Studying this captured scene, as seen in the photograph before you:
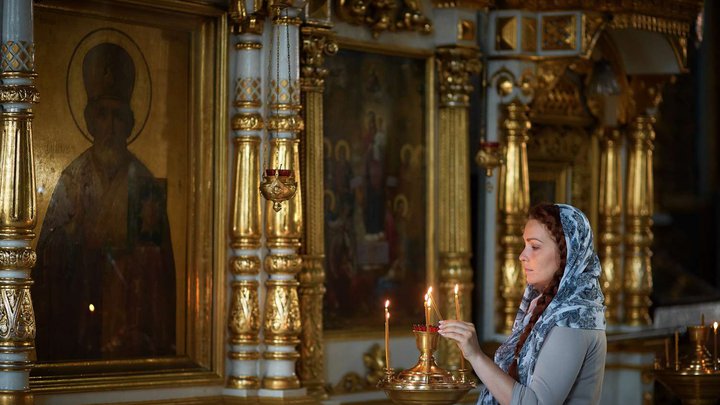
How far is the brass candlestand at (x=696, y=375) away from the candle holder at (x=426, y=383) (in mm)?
2487

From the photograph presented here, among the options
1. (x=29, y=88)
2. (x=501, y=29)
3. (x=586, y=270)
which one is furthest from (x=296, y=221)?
(x=586, y=270)

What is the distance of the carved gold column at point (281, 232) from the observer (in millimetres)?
8148

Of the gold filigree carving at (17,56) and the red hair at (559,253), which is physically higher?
the gold filigree carving at (17,56)

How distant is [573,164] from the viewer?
Result: 11.2 metres

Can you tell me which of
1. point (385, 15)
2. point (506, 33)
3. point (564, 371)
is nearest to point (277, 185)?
point (385, 15)

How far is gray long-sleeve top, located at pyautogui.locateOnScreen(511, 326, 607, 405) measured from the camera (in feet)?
16.7

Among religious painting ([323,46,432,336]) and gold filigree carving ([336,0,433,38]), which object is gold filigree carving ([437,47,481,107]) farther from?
gold filigree carving ([336,0,433,38])

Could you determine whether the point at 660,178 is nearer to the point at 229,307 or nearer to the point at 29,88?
the point at 229,307

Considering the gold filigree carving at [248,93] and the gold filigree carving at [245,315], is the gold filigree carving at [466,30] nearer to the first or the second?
the gold filigree carving at [248,93]

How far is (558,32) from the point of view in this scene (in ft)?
32.6

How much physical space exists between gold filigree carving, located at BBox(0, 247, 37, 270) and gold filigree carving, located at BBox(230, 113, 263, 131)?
5.53 feet

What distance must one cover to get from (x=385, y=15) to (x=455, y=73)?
74 centimetres

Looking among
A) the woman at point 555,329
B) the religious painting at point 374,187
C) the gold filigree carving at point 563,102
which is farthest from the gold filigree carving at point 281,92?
the woman at point 555,329

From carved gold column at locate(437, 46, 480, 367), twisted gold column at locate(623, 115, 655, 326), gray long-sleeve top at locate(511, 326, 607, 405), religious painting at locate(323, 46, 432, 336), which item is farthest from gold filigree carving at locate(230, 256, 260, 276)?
twisted gold column at locate(623, 115, 655, 326)
